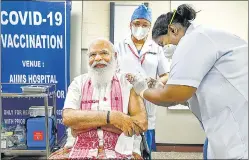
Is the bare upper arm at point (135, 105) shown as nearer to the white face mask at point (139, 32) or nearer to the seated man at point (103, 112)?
the seated man at point (103, 112)

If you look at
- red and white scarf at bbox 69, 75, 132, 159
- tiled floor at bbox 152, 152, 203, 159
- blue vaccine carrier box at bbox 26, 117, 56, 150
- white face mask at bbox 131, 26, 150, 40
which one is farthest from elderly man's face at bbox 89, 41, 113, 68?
tiled floor at bbox 152, 152, 203, 159

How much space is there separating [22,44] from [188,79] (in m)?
2.96

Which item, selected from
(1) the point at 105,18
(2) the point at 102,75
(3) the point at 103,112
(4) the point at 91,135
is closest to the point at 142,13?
(2) the point at 102,75

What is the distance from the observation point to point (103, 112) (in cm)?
208

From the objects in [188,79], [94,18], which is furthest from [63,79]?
[188,79]

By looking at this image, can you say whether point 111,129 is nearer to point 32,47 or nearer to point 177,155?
point 32,47

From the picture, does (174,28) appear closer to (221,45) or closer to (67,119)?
(221,45)

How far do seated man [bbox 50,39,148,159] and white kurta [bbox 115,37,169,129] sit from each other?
222mm

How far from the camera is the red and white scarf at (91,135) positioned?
2006mm

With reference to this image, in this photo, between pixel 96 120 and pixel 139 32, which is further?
pixel 139 32

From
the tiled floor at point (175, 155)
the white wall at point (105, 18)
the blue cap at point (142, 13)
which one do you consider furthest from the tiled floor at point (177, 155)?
the blue cap at point (142, 13)

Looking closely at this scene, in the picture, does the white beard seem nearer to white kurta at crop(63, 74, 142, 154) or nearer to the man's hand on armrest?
white kurta at crop(63, 74, 142, 154)

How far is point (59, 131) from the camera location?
12.7 feet

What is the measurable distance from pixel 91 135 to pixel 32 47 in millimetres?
2039
